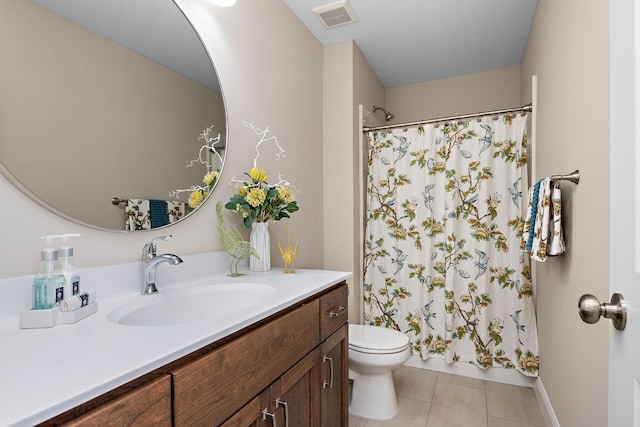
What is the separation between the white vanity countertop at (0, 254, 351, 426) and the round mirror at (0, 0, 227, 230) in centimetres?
29

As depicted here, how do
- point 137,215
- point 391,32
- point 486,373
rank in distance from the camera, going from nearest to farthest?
point 137,215, point 486,373, point 391,32

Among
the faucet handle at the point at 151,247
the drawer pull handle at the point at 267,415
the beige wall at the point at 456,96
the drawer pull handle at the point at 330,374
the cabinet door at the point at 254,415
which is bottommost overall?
the drawer pull handle at the point at 330,374

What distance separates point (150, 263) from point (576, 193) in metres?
1.59

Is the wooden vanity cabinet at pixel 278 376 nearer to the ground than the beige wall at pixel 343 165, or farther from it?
nearer to the ground

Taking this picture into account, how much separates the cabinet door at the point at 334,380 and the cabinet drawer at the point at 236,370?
211 millimetres

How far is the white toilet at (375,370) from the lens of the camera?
1806mm

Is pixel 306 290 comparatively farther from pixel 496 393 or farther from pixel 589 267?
pixel 496 393


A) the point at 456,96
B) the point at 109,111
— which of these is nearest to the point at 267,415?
the point at 109,111

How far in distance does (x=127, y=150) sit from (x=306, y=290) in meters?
0.79

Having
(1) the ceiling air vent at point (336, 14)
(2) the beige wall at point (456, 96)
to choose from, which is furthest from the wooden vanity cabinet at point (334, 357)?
(2) the beige wall at point (456, 96)

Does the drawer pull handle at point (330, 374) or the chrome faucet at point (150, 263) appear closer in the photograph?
the chrome faucet at point (150, 263)

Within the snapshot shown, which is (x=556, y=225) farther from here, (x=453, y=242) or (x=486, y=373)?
(x=486, y=373)

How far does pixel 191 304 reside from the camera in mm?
1160

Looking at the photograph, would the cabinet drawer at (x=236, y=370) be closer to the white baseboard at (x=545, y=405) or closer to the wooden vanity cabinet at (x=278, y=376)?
the wooden vanity cabinet at (x=278, y=376)
